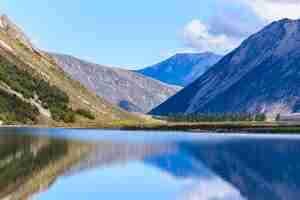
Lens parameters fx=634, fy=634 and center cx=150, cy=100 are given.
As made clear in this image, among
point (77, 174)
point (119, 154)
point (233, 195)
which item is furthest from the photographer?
point (119, 154)

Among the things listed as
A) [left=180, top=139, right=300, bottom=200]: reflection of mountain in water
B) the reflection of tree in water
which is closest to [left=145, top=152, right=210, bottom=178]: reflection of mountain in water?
[left=180, top=139, right=300, bottom=200]: reflection of mountain in water

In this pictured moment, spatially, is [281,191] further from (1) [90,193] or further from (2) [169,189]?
(1) [90,193]

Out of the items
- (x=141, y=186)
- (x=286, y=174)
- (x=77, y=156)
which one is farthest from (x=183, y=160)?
(x=141, y=186)

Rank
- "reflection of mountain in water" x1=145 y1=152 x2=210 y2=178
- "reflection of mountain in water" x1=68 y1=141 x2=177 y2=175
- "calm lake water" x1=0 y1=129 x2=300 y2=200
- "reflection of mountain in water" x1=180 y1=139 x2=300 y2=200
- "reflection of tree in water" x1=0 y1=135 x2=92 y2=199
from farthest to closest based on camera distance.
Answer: "reflection of mountain in water" x1=68 y1=141 x2=177 y2=175
"reflection of mountain in water" x1=145 y1=152 x2=210 y2=178
"reflection of mountain in water" x1=180 y1=139 x2=300 y2=200
"calm lake water" x1=0 y1=129 x2=300 y2=200
"reflection of tree in water" x1=0 y1=135 x2=92 y2=199

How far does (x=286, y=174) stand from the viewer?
79.3 meters

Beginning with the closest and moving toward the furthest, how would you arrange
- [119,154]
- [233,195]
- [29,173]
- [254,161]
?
[233,195] → [29,173] → [254,161] → [119,154]

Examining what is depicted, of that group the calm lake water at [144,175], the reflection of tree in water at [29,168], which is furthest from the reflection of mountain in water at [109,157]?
the reflection of tree in water at [29,168]

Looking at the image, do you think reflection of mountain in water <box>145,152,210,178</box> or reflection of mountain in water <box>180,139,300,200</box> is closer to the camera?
reflection of mountain in water <box>180,139,300,200</box>

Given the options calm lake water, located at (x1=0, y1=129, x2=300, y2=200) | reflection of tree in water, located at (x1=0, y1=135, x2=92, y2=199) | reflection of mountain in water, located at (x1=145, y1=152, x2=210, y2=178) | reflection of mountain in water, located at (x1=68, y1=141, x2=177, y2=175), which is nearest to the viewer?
reflection of tree in water, located at (x1=0, y1=135, x2=92, y2=199)

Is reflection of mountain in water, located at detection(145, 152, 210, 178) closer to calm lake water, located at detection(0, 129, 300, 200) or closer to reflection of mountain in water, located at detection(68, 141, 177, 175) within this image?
calm lake water, located at detection(0, 129, 300, 200)

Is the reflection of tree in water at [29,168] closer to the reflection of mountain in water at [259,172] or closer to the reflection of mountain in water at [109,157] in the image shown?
the reflection of mountain in water at [109,157]

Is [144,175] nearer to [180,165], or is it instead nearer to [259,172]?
[259,172]

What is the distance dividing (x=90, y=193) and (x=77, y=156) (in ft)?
137

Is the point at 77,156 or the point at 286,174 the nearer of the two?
the point at 286,174
